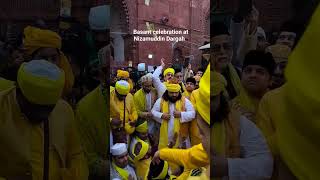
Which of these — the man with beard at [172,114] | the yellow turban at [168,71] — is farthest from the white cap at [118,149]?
the yellow turban at [168,71]

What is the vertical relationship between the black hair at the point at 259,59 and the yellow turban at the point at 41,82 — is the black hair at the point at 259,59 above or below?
above

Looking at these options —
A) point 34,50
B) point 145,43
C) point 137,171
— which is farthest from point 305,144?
point 145,43

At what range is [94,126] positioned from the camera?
6.59ft

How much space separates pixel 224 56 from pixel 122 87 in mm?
3007

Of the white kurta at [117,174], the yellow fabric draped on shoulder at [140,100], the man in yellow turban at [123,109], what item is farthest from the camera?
the yellow fabric draped on shoulder at [140,100]

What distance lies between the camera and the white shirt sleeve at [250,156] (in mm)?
1635

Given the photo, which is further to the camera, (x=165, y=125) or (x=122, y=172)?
(x=165, y=125)

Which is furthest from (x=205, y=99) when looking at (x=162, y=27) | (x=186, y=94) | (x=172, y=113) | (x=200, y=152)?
(x=162, y=27)

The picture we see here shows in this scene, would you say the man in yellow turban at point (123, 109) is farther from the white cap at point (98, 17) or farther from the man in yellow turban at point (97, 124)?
the white cap at point (98, 17)

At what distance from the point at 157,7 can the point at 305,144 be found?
18.7ft

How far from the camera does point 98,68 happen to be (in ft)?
6.51

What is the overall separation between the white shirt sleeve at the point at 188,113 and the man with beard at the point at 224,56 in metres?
2.66

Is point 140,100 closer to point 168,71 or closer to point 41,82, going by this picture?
point 168,71

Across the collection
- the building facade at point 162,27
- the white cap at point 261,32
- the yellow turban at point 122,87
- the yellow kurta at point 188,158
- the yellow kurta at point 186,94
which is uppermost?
the building facade at point 162,27
